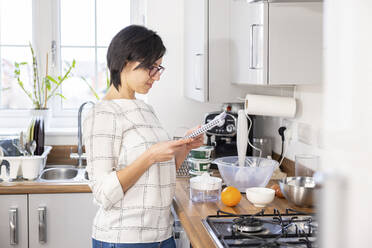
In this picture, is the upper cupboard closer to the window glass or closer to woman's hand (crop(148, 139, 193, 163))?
woman's hand (crop(148, 139, 193, 163))

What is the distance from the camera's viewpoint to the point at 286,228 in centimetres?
160

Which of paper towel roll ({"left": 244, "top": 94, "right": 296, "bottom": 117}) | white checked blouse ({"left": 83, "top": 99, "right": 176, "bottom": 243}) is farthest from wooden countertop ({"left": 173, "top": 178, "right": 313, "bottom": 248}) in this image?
paper towel roll ({"left": 244, "top": 94, "right": 296, "bottom": 117})

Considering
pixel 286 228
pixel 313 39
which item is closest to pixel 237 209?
pixel 286 228

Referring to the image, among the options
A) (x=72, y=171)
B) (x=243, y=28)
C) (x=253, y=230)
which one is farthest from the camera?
(x=72, y=171)

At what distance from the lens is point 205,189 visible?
2.03 metres

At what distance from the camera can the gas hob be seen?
1.44 m

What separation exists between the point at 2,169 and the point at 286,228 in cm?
170

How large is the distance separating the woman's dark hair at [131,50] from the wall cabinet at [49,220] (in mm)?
1141

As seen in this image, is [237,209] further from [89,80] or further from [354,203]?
[89,80]

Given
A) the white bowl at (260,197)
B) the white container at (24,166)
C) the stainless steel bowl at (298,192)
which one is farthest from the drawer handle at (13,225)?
A: the stainless steel bowl at (298,192)

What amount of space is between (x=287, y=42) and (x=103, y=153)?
875mm

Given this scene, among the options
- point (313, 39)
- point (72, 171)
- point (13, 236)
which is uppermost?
point (313, 39)

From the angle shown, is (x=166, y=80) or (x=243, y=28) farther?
(x=166, y=80)

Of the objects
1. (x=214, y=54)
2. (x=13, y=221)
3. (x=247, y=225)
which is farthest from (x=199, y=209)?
(x=13, y=221)
